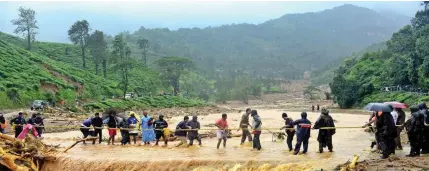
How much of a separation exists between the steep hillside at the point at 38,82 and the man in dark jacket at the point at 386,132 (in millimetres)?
43624

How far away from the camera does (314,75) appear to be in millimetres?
172500

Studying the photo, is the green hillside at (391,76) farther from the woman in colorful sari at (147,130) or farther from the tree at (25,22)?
the tree at (25,22)

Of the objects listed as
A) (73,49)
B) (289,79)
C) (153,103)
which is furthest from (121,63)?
(289,79)

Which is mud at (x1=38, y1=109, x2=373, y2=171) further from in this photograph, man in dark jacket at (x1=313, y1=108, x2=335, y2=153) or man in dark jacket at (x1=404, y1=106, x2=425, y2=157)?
man in dark jacket at (x1=404, y1=106, x2=425, y2=157)

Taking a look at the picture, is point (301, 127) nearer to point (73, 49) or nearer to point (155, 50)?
point (73, 49)

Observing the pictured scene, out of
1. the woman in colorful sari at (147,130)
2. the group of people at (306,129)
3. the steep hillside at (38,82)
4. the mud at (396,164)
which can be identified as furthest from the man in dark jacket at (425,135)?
the steep hillside at (38,82)

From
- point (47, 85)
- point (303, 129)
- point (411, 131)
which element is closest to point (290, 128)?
point (303, 129)

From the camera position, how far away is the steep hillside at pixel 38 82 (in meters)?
52.3

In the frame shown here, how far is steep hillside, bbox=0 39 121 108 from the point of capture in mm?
52281

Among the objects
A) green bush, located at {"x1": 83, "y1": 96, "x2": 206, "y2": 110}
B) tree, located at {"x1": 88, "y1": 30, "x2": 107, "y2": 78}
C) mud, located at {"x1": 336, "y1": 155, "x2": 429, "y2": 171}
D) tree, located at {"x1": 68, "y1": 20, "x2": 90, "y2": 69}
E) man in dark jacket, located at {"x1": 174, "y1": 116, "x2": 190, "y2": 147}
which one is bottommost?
green bush, located at {"x1": 83, "y1": 96, "x2": 206, "y2": 110}

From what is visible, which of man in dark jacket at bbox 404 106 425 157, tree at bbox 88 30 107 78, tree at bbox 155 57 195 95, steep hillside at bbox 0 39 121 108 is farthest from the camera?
tree at bbox 155 57 195 95

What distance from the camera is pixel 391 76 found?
2379 inches

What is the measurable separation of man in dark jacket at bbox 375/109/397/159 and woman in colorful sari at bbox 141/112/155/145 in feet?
31.8

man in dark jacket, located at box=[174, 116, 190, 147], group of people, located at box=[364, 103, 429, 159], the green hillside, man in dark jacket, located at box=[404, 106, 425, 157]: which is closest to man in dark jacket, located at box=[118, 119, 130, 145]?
man in dark jacket, located at box=[174, 116, 190, 147]
